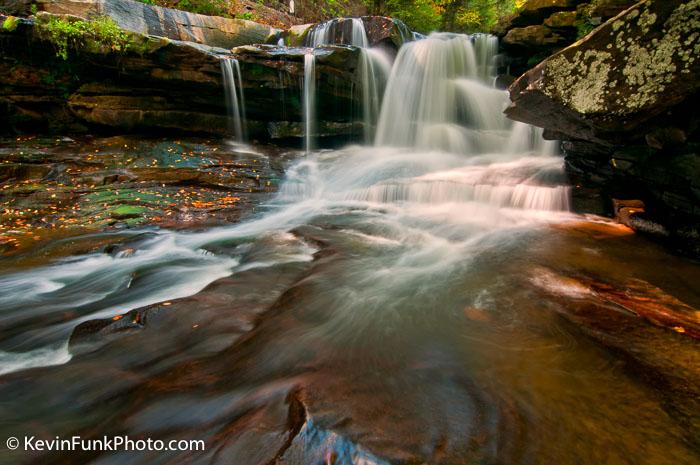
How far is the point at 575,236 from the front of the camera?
16.4 ft

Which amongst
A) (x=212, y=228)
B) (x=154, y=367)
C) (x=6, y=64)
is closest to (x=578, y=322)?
(x=154, y=367)

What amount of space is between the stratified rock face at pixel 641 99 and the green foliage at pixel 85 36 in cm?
933

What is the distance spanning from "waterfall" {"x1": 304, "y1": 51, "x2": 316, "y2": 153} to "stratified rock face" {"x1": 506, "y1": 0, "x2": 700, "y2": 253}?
6609mm

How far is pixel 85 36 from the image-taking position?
8.74 meters

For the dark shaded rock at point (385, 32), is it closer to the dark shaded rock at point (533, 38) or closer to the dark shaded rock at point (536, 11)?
the dark shaded rock at point (536, 11)

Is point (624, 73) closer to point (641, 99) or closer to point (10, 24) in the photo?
point (641, 99)

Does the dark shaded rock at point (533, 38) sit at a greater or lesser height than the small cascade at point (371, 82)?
greater

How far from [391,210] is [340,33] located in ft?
31.3

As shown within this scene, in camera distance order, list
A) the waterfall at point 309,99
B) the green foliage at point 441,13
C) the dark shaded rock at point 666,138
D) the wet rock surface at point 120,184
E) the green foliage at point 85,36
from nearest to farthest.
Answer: the dark shaded rock at point 666,138 < the wet rock surface at point 120,184 < the green foliage at point 85,36 < the waterfall at point 309,99 < the green foliage at point 441,13

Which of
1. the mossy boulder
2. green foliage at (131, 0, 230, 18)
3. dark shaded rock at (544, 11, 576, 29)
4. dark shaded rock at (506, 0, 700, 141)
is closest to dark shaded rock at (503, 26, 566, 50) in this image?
dark shaded rock at (544, 11, 576, 29)

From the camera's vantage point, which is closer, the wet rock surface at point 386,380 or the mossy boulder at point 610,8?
the wet rock surface at point 386,380

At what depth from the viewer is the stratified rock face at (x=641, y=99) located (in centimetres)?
343

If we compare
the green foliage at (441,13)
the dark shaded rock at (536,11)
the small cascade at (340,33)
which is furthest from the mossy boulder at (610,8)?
the green foliage at (441,13)

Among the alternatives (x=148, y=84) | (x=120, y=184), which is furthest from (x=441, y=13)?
(x=120, y=184)
